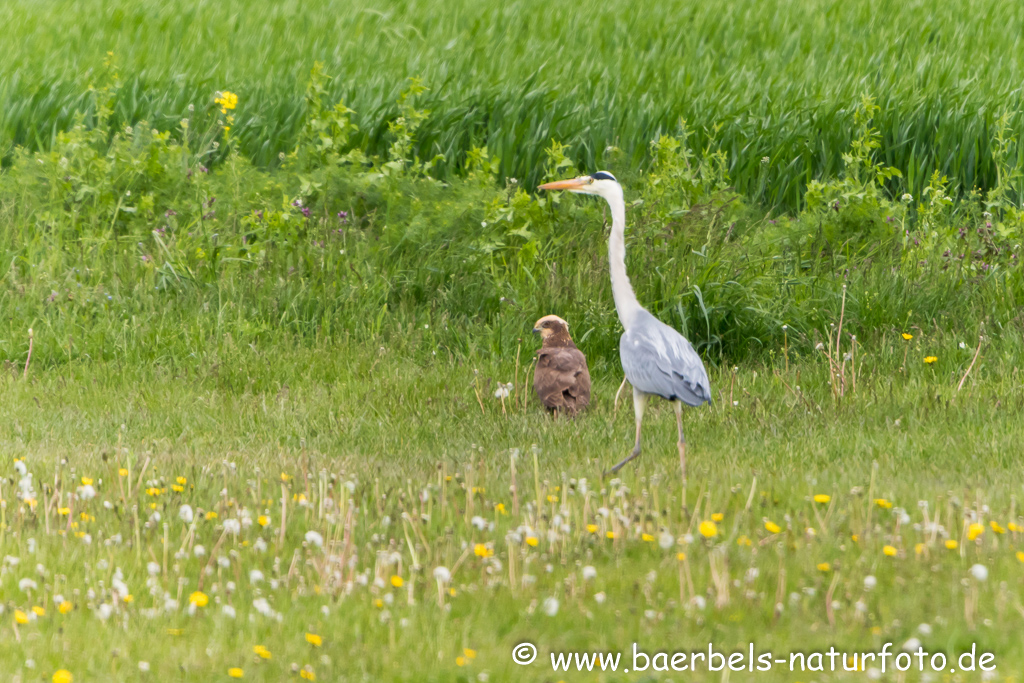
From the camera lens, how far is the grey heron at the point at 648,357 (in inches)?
214

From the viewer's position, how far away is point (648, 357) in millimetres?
5520

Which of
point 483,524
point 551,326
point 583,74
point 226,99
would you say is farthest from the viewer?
point 583,74

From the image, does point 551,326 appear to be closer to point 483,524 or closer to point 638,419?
point 638,419

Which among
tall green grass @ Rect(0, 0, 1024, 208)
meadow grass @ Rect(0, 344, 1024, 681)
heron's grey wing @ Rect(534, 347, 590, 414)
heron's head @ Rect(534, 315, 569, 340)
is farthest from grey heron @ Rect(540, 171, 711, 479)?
tall green grass @ Rect(0, 0, 1024, 208)

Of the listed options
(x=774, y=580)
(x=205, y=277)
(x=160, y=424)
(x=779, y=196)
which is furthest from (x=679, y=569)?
(x=779, y=196)

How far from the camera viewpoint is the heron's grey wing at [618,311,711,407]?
5430mm

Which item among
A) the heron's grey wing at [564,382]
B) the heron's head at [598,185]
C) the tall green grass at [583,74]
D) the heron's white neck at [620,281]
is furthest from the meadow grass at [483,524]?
the tall green grass at [583,74]

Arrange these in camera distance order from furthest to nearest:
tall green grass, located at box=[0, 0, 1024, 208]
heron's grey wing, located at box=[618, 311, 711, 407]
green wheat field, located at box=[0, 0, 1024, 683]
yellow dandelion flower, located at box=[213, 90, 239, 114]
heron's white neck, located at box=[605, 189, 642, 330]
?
1. yellow dandelion flower, located at box=[213, 90, 239, 114]
2. tall green grass, located at box=[0, 0, 1024, 208]
3. heron's white neck, located at box=[605, 189, 642, 330]
4. heron's grey wing, located at box=[618, 311, 711, 407]
5. green wheat field, located at box=[0, 0, 1024, 683]

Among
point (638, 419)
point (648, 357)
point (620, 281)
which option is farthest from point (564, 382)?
point (648, 357)

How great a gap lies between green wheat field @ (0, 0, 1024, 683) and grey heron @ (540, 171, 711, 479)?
37 centimetres

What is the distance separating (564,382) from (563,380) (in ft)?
0.05

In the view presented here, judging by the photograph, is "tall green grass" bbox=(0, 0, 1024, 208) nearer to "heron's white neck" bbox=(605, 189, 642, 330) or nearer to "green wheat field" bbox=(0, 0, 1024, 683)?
"green wheat field" bbox=(0, 0, 1024, 683)

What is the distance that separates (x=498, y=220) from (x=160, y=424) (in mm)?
3000

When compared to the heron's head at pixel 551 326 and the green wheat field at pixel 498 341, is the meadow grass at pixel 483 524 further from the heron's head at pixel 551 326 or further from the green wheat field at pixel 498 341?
the heron's head at pixel 551 326
